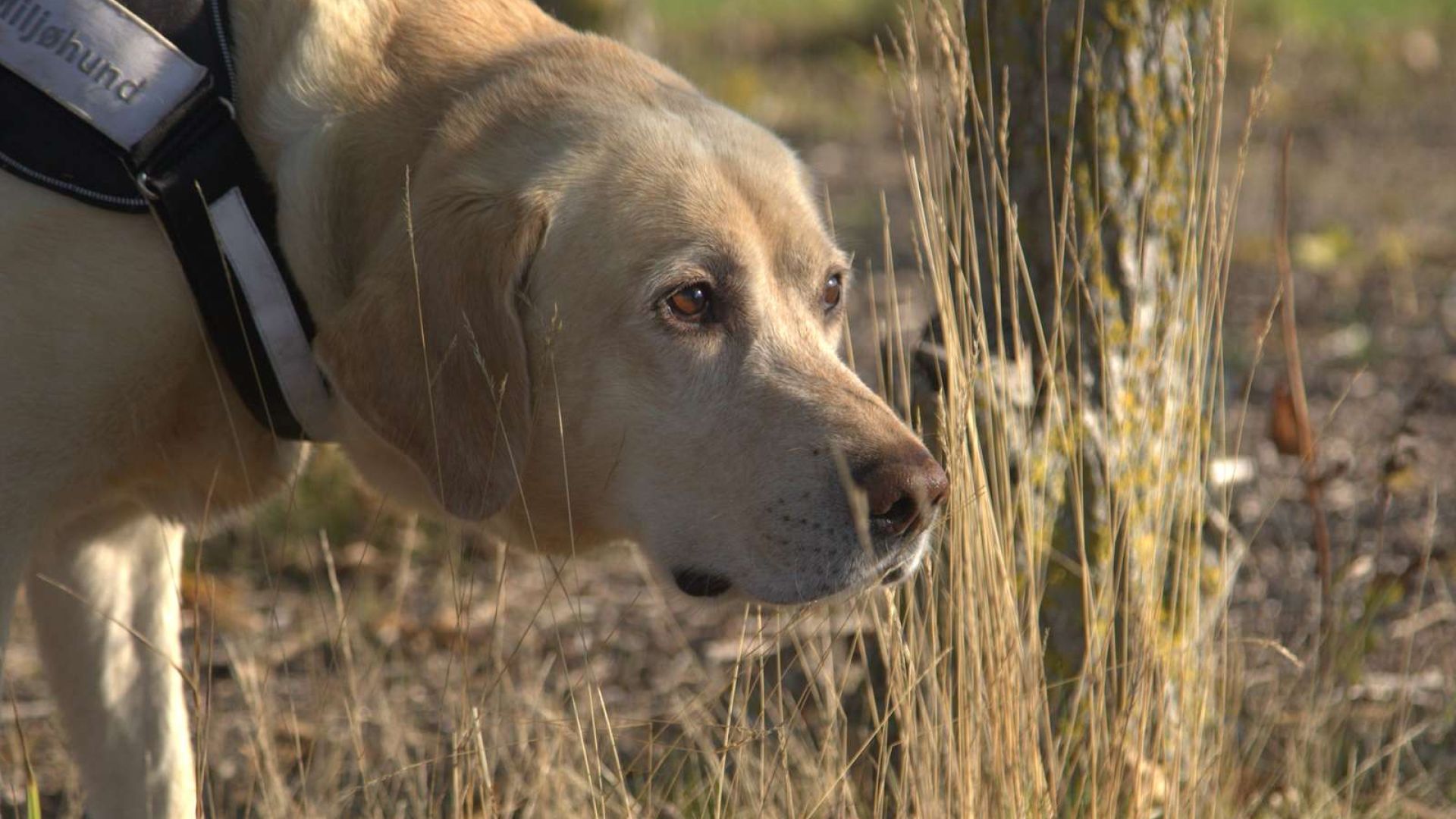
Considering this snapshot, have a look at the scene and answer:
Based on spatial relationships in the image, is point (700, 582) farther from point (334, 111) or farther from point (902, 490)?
point (334, 111)

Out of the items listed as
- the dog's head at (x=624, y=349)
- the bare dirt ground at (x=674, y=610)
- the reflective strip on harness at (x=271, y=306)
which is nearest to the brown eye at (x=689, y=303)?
the dog's head at (x=624, y=349)

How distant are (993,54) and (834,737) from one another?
4.29 ft

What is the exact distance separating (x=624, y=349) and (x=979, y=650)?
0.75m

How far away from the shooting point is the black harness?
2.43 meters

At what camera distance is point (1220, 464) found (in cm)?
281

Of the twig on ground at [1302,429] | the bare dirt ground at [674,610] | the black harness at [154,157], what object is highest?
the black harness at [154,157]

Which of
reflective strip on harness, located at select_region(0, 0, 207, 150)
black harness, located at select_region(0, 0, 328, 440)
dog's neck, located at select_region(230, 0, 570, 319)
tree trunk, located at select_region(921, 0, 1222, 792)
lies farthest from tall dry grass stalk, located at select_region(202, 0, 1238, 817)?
reflective strip on harness, located at select_region(0, 0, 207, 150)

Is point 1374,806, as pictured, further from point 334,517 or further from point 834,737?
point 334,517

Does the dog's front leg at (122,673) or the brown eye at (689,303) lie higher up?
the brown eye at (689,303)

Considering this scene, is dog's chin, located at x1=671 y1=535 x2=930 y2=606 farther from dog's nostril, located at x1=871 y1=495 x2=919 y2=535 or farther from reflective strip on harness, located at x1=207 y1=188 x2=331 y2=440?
reflective strip on harness, located at x1=207 y1=188 x2=331 y2=440

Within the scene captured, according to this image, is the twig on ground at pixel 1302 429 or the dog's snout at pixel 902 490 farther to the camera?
the twig on ground at pixel 1302 429

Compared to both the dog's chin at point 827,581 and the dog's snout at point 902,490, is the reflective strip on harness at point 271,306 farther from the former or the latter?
the dog's snout at point 902,490

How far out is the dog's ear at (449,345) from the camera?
2.44 metres

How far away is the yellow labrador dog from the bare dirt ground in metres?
0.20
